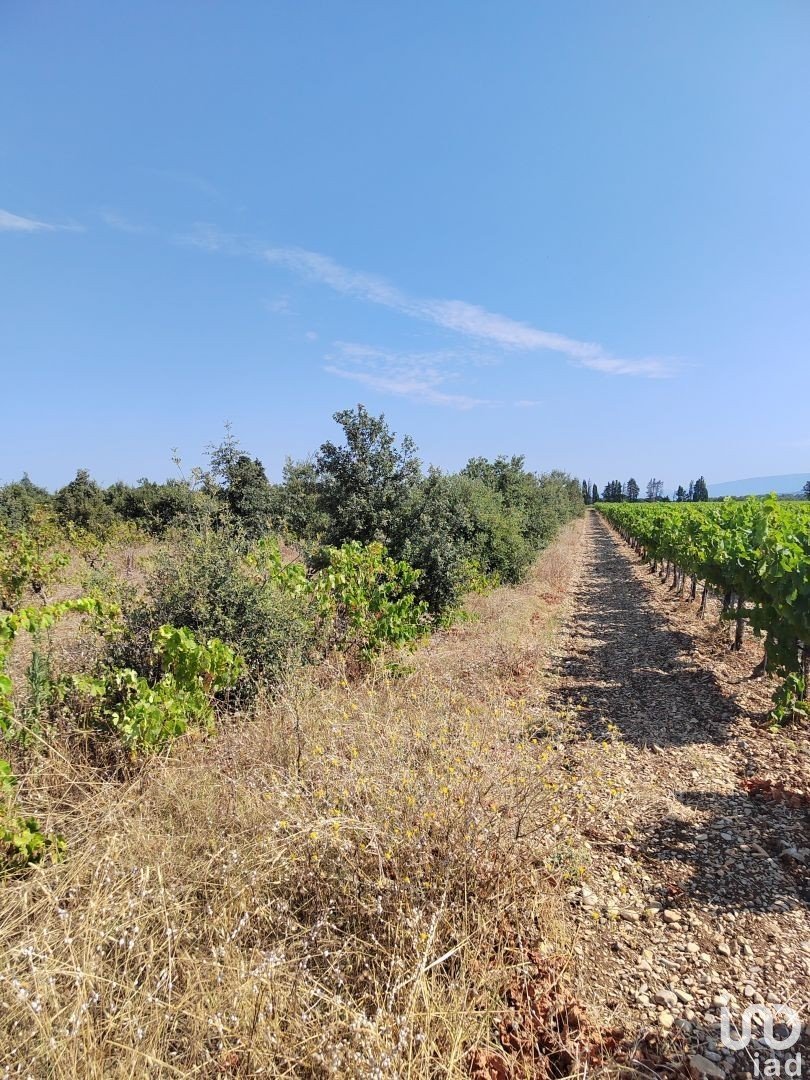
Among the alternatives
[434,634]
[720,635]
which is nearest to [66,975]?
[434,634]

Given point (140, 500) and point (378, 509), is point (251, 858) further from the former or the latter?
point (140, 500)

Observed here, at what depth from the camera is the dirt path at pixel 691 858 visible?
2484mm

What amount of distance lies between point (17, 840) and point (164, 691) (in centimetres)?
172

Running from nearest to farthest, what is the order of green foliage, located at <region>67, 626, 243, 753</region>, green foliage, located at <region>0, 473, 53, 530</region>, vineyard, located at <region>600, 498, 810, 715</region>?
green foliage, located at <region>67, 626, 243, 753</region> < vineyard, located at <region>600, 498, 810, 715</region> < green foliage, located at <region>0, 473, 53, 530</region>

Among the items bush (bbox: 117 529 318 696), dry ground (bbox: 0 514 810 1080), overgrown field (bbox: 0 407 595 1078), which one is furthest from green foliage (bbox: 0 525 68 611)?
dry ground (bbox: 0 514 810 1080)

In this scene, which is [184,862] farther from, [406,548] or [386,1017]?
[406,548]

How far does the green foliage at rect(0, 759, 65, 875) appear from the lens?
2.58 m

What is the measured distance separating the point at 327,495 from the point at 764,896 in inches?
347

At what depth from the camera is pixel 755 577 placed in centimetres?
686

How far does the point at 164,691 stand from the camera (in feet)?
13.9

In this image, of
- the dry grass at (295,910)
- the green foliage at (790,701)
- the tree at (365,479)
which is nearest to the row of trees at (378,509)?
the tree at (365,479)
